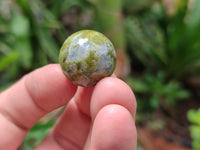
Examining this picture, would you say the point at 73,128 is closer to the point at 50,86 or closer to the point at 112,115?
the point at 50,86

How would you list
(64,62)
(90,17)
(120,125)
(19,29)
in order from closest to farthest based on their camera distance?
(120,125) → (64,62) → (19,29) → (90,17)

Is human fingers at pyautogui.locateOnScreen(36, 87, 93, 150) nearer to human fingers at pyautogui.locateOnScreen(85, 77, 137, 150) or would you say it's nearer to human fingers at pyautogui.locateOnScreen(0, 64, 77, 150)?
human fingers at pyautogui.locateOnScreen(0, 64, 77, 150)

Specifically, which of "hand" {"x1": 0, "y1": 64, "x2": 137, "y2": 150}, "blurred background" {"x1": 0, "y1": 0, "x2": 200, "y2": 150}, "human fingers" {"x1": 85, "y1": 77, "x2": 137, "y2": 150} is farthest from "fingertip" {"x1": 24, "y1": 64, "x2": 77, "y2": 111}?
"blurred background" {"x1": 0, "y1": 0, "x2": 200, "y2": 150}

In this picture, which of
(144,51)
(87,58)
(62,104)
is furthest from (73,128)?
(144,51)

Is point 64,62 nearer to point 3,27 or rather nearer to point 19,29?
point 19,29

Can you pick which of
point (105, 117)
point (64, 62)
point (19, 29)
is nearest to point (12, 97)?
point (64, 62)

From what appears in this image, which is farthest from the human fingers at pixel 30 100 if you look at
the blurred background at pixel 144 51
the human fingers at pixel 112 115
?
the blurred background at pixel 144 51

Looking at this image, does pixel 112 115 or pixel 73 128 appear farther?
pixel 73 128
